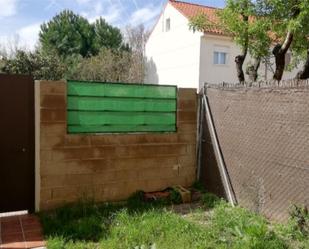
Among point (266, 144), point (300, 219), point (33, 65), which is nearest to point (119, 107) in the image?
point (266, 144)

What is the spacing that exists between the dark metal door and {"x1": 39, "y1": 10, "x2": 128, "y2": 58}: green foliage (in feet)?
86.0

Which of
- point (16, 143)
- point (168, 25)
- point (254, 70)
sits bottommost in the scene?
point (16, 143)

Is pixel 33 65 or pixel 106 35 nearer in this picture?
pixel 33 65

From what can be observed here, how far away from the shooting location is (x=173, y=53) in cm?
2012

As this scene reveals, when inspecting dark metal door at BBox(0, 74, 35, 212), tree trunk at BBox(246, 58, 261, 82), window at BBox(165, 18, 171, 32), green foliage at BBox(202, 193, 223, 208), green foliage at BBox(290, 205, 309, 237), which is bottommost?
green foliage at BBox(202, 193, 223, 208)

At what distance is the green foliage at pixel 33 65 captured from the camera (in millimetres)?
17984

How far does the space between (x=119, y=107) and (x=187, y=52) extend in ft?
45.0

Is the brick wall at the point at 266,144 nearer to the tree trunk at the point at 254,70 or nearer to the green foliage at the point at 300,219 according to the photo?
the green foliage at the point at 300,219

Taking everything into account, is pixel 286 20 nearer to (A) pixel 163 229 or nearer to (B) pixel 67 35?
(A) pixel 163 229

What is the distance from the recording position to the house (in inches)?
692

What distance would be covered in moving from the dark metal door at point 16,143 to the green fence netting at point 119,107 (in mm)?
573

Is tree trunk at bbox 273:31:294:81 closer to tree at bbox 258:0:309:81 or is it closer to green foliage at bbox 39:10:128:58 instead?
tree at bbox 258:0:309:81

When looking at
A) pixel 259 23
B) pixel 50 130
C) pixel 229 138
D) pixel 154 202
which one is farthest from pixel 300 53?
pixel 50 130

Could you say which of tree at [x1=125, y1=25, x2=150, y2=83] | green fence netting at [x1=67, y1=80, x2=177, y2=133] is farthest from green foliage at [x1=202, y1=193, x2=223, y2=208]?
tree at [x1=125, y1=25, x2=150, y2=83]
